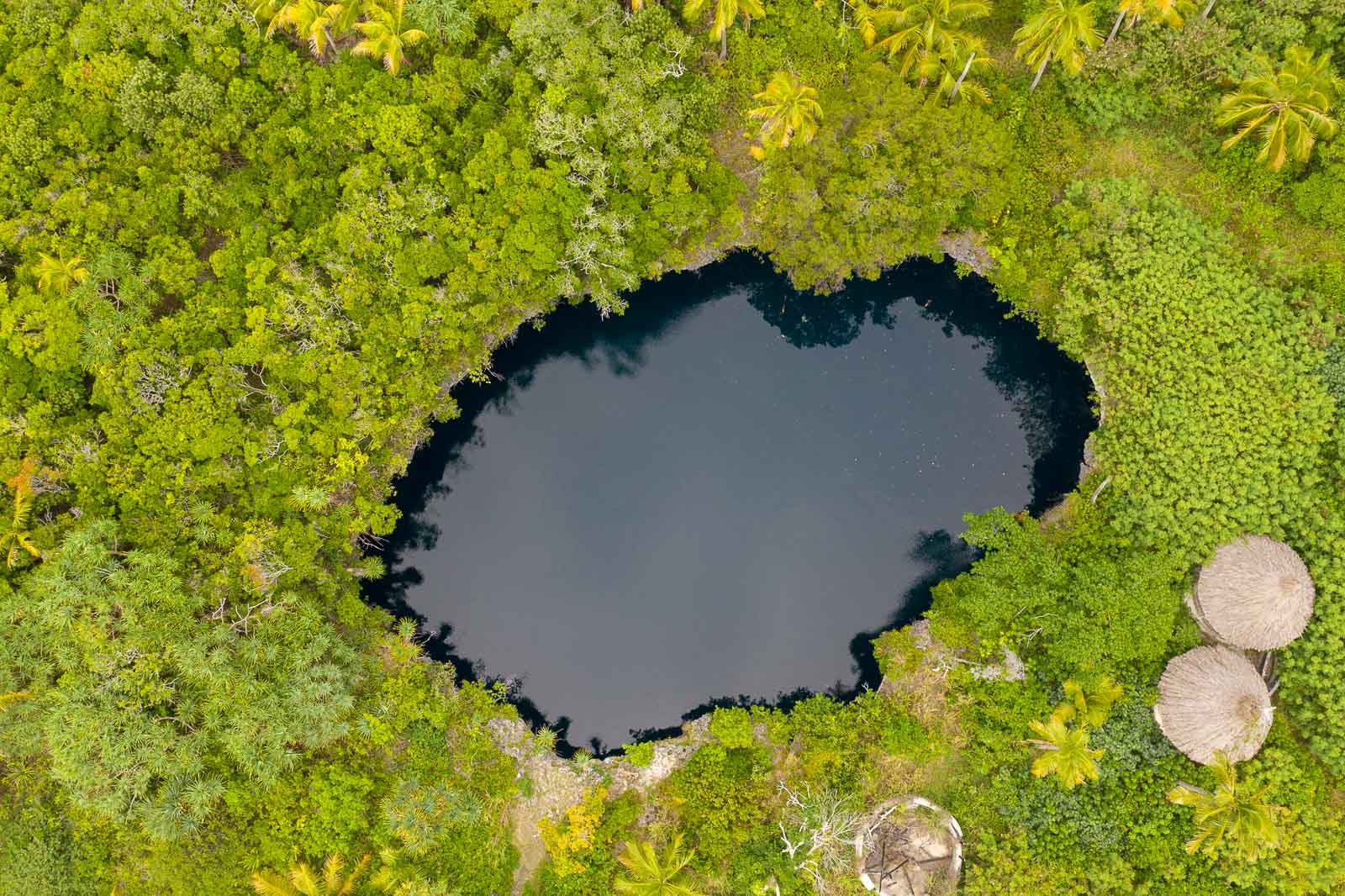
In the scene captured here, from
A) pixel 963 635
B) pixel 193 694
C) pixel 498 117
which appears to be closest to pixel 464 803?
pixel 193 694

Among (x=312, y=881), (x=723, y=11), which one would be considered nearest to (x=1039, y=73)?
(x=723, y=11)

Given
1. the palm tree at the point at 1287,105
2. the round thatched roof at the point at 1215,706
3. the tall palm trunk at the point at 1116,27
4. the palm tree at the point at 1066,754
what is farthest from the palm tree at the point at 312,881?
the tall palm trunk at the point at 1116,27

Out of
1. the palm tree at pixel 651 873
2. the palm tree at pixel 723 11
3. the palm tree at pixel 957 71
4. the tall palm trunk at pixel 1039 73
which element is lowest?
the palm tree at pixel 651 873

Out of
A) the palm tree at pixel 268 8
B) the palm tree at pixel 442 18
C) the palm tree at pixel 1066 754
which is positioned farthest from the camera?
the palm tree at pixel 442 18

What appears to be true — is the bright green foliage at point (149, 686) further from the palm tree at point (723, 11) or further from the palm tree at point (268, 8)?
the palm tree at point (723, 11)

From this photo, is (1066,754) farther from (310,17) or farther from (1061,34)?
(310,17)
